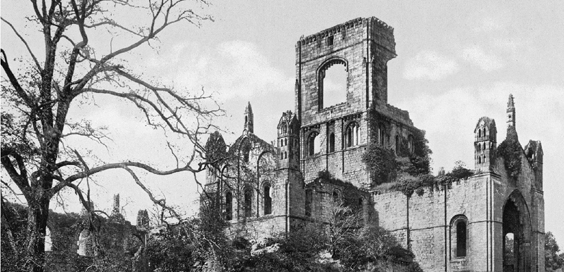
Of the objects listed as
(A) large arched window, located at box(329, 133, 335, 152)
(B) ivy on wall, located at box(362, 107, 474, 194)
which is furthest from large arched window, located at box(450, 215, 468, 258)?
(A) large arched window, located at box(329, 133, 335, 152)

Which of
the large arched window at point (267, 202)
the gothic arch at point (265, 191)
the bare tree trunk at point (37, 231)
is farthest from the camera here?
the large arched window at point (267, 202)

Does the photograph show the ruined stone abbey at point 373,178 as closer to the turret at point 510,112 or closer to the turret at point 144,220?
the turret at point 510,112

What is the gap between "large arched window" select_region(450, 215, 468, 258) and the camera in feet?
123

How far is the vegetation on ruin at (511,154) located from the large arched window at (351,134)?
862 centimetres

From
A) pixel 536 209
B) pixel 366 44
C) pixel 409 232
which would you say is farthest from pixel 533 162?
pixel 366 44

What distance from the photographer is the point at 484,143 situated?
122 feet

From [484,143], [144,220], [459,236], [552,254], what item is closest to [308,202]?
[459,236]

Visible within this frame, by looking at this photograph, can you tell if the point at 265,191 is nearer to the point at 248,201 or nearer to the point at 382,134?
the point at 248,201

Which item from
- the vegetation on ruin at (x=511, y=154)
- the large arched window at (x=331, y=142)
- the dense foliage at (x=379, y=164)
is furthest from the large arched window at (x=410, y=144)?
the vegetation on ruin at (x=511, y=154)

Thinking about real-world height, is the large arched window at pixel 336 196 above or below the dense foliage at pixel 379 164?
below

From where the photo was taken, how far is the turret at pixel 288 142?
3753 centimetres

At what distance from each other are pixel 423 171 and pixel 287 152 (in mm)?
10508

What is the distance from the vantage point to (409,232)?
3947 cm

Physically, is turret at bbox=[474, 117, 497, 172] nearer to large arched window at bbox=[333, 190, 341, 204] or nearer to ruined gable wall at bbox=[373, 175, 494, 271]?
ruined gable wall at bbox=[373, 175, 494, 271]
